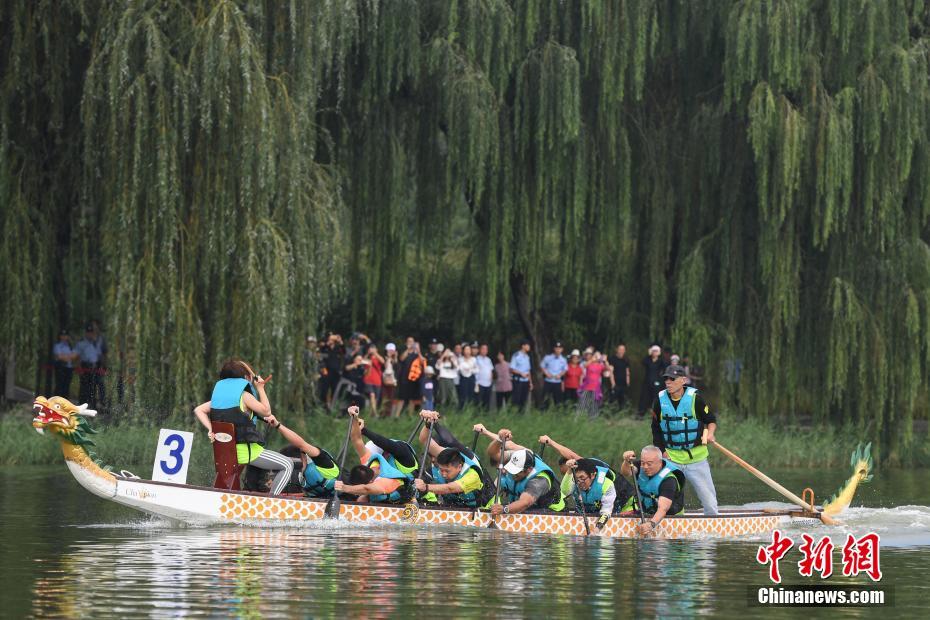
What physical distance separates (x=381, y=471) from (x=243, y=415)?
183 cm

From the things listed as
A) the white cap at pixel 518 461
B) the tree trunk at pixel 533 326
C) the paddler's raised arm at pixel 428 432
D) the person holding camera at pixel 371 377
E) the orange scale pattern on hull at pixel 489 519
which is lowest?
the orange scale pattern on hull at pixel 489 519

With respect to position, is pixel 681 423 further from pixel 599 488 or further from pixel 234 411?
pixel 234 411

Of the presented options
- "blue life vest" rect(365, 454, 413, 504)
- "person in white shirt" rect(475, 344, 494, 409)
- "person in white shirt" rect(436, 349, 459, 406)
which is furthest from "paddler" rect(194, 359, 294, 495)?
"person in white shirt" rect(475, 344, 494, 409)

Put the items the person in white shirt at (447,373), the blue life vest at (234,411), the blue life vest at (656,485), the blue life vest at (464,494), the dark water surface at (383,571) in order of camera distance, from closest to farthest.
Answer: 1. the dark water surface at (383,571)
2. the blue life vest at (234,411)
3. the blue life vest at (656,485)
4. the blue life vest at (464,494)
5. the person in white shirt at (447,373)

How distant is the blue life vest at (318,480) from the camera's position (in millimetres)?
19422

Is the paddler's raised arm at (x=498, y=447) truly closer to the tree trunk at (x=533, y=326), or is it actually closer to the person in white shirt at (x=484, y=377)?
the tree trunk at (x=533, y=326)

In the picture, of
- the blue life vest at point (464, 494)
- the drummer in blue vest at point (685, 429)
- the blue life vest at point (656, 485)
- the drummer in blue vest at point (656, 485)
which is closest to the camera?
the drummer in blue vest at point (656, 485)

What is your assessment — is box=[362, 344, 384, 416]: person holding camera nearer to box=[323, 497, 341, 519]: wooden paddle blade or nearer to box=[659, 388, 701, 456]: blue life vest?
box=[323, 497, 341, 519]: wooden paddle blade

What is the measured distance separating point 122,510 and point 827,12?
638 inches

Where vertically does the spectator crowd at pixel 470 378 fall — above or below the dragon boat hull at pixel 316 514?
above

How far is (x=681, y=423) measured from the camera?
63.0 ft

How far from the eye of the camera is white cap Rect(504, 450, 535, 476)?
19.6m

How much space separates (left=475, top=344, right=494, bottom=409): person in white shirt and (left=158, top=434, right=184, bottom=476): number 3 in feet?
49.2

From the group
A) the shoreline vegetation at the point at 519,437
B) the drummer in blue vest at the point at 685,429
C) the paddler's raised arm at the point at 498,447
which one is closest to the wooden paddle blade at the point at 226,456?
the paddler's raised arm at the point at 498,447
